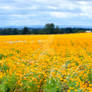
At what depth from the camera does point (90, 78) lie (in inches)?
192

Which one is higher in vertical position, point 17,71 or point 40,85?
point 17,71

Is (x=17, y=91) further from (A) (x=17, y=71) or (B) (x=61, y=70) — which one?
(B) (x=61, y=70)

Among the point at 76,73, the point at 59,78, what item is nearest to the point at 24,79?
the point at 59,78

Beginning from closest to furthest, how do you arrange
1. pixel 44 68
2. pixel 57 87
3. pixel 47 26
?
pixel 57 87 → pixel 44 68 → pixel 47 26

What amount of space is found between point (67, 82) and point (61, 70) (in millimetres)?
701

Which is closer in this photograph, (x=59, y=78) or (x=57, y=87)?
(x=57, y=87)

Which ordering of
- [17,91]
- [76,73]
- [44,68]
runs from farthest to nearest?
[44,68] < [76,73] < [17,91]

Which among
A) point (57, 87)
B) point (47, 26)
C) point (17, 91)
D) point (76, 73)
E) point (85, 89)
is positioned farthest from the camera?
point (47, 26)

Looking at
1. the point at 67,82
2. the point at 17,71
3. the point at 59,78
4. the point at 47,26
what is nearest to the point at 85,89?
the point at 67,82

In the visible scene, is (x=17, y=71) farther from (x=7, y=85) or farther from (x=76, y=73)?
(x=76, y=73)

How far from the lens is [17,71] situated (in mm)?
4738

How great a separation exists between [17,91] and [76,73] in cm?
147

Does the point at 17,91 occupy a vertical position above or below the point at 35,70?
below

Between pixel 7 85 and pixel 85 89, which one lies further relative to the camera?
pixel 7 85
